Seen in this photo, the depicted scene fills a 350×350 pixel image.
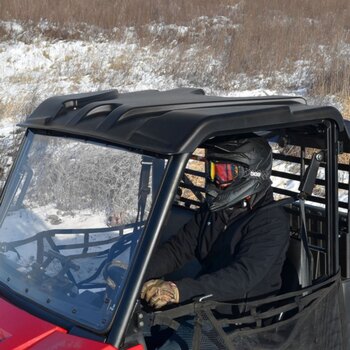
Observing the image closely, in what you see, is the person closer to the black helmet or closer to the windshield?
the black helmet

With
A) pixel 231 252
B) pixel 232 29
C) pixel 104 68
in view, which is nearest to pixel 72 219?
pixel 231 252

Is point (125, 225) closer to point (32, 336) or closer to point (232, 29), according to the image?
point (32, 336)

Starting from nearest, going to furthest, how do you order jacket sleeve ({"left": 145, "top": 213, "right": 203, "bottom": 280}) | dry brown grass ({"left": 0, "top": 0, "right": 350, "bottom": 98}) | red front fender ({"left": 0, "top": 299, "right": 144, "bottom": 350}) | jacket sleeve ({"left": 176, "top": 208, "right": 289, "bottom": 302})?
red front fender ({"left": 0, "top": 299, "right": 144, "bottom": 350})
jacket sleeve ({"left": 176, "top": 208, "right": 289, "bottom": 302})
jacket sleeve ({"left": 145, "top": 213, "right": 203, "bottom": 280})
dry brown grass ({"left": 0, "top": 0, "right": 350, "bottom": 98})

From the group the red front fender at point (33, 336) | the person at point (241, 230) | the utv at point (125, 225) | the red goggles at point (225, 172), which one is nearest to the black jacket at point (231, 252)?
the person at point (241, 230)

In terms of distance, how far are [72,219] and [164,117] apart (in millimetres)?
585

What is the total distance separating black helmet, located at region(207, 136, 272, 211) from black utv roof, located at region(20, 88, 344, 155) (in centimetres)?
17

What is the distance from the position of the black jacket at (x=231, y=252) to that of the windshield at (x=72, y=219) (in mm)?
216

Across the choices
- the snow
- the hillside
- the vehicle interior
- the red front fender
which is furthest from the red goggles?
the snow

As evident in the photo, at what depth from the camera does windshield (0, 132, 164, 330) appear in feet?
7.35

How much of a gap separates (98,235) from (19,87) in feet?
29.6

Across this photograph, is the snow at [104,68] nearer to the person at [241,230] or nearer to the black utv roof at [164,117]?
the black utv roof at [164,117]

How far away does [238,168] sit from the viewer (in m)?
2.56

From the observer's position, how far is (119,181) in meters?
2.49

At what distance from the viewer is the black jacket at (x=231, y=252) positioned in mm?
2451
